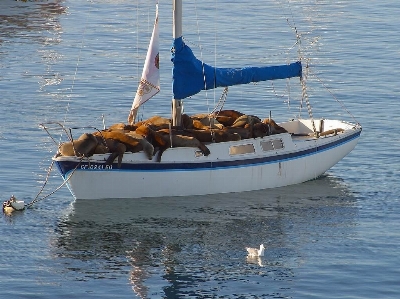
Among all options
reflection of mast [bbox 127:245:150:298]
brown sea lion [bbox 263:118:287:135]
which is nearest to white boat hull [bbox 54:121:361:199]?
brown sea lion [bbox 263:118:287:135]

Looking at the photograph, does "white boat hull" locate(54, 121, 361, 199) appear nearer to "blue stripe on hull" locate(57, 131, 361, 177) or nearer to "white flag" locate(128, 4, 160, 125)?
"blue stripe on hull" locate(57, 131, 361, 177)

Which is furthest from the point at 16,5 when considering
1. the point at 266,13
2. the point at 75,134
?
the point at 75,134

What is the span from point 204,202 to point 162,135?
3451 mm

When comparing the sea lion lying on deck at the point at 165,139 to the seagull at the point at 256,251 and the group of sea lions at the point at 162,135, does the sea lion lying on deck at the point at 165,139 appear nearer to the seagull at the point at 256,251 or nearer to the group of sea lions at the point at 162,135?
the group of sea lions at the point at 162,135

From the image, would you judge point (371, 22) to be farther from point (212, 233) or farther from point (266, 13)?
point (212, 233)

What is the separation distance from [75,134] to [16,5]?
47.3 metres

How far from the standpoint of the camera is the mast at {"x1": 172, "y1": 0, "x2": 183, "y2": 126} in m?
52.7

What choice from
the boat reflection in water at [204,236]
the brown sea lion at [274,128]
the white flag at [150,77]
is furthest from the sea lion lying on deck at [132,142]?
the brown sea lion at [274,128]

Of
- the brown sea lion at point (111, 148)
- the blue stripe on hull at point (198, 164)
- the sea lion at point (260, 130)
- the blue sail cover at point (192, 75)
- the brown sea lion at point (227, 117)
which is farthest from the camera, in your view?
the brown sea lion at point (227, 117)

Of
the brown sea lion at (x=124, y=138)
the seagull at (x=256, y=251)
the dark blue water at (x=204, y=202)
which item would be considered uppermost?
the brown sea lion at (x=124, y=138)

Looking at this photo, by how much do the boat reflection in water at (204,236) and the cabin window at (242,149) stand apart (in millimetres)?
1869

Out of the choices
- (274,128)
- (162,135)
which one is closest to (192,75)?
(162,135)

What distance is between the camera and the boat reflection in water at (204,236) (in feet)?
143

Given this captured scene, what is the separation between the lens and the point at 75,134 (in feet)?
210
